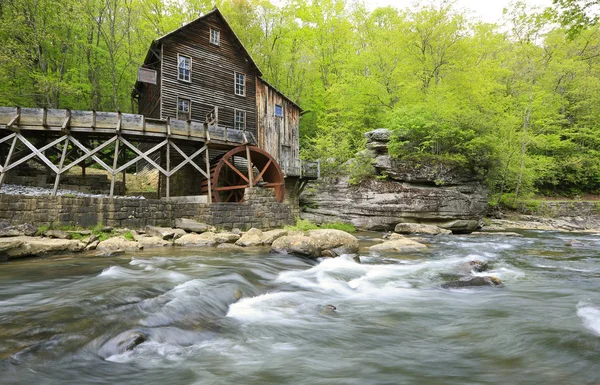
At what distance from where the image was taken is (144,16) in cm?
2305

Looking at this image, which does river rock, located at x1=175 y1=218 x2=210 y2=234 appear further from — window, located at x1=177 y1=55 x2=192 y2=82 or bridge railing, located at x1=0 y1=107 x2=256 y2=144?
window, located at x1=177 y1=55 x2=192 y2=82

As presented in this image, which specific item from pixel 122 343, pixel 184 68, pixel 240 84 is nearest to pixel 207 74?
pixel 184 68

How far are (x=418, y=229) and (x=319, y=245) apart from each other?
855 cm

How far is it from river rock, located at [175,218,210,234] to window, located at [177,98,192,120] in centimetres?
678

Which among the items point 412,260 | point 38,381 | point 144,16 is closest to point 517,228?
point 412,260

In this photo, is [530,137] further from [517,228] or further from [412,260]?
[412,260]

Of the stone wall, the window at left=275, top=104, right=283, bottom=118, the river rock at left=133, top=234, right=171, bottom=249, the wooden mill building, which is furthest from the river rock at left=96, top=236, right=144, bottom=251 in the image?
the window at left=275, top=104, right=283, bottom=118

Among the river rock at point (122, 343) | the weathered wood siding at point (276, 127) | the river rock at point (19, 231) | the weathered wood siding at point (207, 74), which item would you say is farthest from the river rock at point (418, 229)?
the river rock at point (19, 231)

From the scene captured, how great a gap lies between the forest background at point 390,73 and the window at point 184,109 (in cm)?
716

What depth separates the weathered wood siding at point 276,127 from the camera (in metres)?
18.6

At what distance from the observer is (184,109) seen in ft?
52.7

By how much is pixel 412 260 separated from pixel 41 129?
13.4m

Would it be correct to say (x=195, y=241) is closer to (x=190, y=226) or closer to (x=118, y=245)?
(x=190, y=226)

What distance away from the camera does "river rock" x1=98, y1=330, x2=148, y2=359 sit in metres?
2.86
